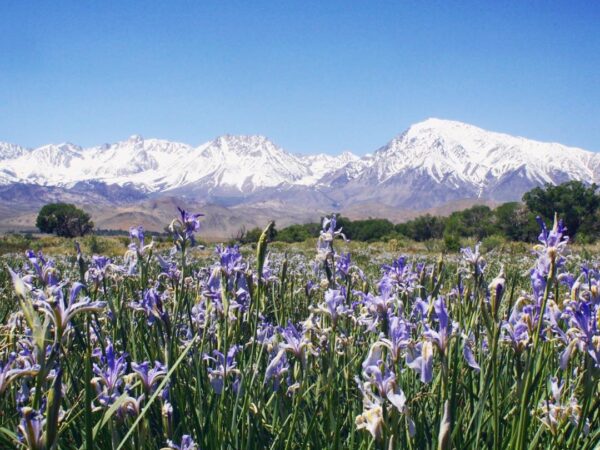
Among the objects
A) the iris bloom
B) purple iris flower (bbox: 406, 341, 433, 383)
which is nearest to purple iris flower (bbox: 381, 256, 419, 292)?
purple iris flower (bbox: 406, 341, 433, 383)

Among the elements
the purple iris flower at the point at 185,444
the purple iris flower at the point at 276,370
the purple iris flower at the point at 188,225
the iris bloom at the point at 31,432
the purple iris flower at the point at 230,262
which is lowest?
the purple iris flower at the point at 185,444

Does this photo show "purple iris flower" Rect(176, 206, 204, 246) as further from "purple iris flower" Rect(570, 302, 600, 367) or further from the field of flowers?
"purple iris flower" Rect(570, 302, 600, 367)

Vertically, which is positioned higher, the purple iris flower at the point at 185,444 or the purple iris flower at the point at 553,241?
the purple iris flower at the point at 553,241

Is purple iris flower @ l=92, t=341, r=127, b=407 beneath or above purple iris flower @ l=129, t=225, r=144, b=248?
beneath

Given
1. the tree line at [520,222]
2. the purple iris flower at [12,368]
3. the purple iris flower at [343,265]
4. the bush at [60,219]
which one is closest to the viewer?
the purple iris flower at [12,368]

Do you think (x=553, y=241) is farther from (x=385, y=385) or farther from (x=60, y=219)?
(x=60, y=219)

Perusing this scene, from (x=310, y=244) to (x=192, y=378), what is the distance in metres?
32.2

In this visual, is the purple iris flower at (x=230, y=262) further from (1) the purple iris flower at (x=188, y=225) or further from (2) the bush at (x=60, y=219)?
(2) the bush at (x=60, y=219)

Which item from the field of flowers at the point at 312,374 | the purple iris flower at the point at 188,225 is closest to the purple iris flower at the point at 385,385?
the field of flowers at the point at 312,374

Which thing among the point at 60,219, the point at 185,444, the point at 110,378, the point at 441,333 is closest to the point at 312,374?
the point at 185,444

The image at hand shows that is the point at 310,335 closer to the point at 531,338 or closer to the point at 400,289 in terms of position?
the point at 531,338

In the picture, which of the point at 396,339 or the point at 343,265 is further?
the point at 343,265

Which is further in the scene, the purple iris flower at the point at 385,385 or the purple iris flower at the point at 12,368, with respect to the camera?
the purple iris flower at the point at 385,385

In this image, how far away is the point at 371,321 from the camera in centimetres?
326
